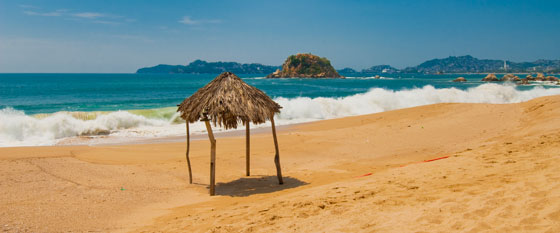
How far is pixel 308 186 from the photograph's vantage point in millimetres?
7383

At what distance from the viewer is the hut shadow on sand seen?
7.40m

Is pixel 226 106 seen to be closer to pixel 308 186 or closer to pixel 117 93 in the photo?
pixel 308 186

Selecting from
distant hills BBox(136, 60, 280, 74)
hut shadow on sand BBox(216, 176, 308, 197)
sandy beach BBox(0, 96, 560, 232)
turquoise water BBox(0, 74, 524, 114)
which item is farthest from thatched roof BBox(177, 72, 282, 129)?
distant hills BBox(136, 60, 280, 74)

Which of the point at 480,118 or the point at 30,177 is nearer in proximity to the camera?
the point at 30,177

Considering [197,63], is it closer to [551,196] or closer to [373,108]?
[373,108]

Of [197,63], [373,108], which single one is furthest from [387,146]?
[197,63]

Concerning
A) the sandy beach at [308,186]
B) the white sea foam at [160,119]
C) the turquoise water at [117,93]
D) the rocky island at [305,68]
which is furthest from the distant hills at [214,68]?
the sandy beach at [308,186]

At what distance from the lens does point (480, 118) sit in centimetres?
1452

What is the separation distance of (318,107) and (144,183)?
1669 centimetres

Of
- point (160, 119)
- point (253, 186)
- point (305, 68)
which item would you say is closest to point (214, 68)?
point (305, 68)

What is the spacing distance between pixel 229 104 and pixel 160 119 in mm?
15505

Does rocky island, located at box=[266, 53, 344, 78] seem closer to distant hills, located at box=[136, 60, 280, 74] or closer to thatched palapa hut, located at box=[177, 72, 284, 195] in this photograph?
distant hills, located at box=[136, 60, 280, 74]

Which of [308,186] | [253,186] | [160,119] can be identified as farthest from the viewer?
[160,119]

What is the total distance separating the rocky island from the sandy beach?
297 ft
